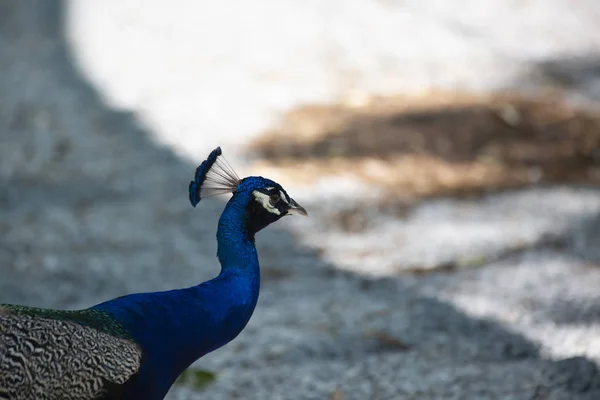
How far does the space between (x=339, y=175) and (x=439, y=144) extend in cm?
76

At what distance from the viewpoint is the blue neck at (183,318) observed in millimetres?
2123

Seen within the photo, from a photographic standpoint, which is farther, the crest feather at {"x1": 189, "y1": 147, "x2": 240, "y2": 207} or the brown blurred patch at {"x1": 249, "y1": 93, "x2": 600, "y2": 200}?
the brown blurred patch at {"x1": 249, "y1": 93, "x2": 600, "y2": 200}

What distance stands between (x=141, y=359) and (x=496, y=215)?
10.7 ft

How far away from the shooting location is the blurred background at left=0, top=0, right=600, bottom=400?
349 cm

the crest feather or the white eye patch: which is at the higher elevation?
the crest feather

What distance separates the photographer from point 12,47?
7.69m

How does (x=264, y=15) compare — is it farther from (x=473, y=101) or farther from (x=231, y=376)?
(x=231, y=376)

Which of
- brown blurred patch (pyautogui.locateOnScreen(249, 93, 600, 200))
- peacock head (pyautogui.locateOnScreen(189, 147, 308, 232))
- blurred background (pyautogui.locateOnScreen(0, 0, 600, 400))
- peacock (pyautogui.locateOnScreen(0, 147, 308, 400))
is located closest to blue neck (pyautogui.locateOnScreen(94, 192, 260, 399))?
peacock (pyautogui.locateOnScreen(0, 147, 308, 400))

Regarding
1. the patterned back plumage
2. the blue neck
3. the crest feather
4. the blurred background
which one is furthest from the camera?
the blurred background

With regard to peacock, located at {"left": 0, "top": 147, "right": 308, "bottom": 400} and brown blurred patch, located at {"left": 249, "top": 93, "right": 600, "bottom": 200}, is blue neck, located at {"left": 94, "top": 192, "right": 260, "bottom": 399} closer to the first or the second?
peacock, located at {"left": 0, "top": 147, "right": 308, "bottom": 400}

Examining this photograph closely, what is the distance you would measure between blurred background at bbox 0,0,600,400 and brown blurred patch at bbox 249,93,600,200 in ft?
0.06

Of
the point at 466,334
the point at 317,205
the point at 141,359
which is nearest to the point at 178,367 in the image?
the point at 141,359

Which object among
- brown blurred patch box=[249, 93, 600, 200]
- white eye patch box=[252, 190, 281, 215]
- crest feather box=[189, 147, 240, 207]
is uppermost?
brown blurred patch box=[249, 93, 600, 200]

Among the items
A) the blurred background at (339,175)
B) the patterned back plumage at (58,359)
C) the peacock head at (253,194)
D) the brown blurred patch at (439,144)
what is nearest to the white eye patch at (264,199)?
the peacock head at (253,194)
